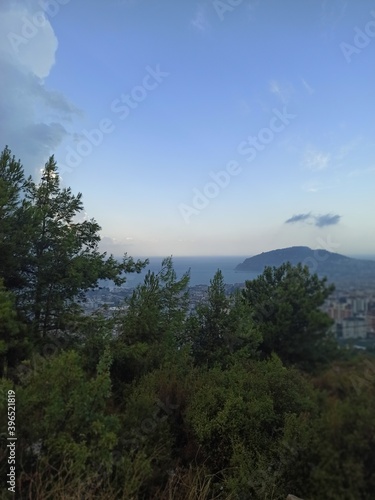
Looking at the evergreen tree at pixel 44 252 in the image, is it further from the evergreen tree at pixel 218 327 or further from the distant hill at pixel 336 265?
the distant hill at pixel 336 265

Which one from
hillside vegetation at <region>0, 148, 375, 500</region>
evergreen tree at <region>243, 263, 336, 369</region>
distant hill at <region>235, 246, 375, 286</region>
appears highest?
distant hill at <region>235, 246, 375, 286</region>

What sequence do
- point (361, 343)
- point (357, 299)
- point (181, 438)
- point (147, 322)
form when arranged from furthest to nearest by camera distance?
1. point (147, 322)
2. point (181, 438)
3. point (357, 299)
4. point (361, 343)

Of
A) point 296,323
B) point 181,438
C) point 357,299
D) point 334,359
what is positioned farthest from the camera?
point 296,323

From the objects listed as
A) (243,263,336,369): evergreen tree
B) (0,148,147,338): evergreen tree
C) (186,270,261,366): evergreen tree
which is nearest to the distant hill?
(243,263,336,369): evergreen tree

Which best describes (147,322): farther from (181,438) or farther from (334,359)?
(334,359)

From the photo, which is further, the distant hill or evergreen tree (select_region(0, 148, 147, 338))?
evergreen tree (select_region(0, 148, 147, 338))

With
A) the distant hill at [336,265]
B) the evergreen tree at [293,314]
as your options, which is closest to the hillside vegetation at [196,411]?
the evergreen tree at [293,314]

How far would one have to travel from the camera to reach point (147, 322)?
9688 mm

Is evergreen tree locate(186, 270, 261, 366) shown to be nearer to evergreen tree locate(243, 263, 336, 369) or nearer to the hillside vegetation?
the hillside vegetation

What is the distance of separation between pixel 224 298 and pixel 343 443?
771cm

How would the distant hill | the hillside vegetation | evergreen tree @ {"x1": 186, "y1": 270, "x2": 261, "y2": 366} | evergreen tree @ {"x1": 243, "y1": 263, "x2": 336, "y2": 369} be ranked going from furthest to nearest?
evergreen tree @ {"x1": 186, "y1": 270, "x2": 261, "y2": 366} → evergreen tree @ {"x1": 243, "y1": 263, "x2": 336, "y2": 369} → the distant hill → the hillside vegetation

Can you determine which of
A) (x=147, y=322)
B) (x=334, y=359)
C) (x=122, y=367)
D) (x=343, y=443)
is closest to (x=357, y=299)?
(x=334, y=359)

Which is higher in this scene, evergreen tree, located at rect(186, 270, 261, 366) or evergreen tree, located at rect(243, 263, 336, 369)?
evergreen tree, located at rect(243, 263, 336, 369)

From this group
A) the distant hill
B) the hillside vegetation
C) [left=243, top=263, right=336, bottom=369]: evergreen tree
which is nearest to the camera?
the hillside vegetation
